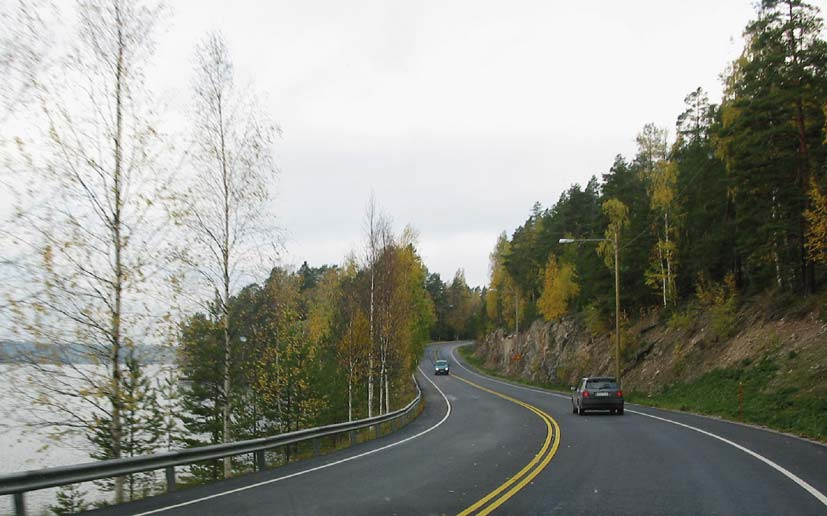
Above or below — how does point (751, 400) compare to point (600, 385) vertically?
below

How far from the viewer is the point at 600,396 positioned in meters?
27.6

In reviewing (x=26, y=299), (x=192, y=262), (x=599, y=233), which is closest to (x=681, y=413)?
(x=192, y=262)

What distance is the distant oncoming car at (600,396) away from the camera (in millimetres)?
27531

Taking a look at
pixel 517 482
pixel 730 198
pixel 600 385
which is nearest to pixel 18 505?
pixel 517 482

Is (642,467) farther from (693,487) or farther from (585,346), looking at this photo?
(585,346)

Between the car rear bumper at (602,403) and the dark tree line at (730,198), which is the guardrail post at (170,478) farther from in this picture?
the dark tree line at (730,198)

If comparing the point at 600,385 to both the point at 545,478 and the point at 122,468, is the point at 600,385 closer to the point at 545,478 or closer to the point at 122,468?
the point at 545,478

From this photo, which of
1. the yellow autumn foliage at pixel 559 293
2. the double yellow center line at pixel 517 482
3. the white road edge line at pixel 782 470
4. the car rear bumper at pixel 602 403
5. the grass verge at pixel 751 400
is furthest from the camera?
the yellow autumn foliage at pixel 559 293

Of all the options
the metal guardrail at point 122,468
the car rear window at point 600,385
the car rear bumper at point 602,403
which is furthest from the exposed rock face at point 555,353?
the metal guardrail at point 122,468

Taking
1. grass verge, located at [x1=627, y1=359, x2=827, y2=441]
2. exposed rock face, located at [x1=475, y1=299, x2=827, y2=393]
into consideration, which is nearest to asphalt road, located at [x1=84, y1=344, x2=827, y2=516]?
grass verge, located at [x1=627, y1=359, x2=827, y2=441]

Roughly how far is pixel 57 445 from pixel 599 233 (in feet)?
194

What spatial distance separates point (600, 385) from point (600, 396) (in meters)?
0.67

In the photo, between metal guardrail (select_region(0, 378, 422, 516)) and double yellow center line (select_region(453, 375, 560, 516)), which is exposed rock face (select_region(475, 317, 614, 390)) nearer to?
double yellow center line (select_region(453, 375, 560, 516))

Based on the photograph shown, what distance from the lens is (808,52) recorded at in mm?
29266
